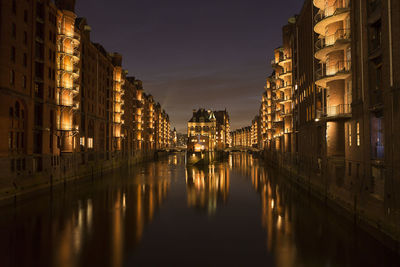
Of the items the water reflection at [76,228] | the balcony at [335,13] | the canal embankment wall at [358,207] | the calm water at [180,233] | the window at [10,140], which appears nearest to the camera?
the canal embankment wall at [358,207]

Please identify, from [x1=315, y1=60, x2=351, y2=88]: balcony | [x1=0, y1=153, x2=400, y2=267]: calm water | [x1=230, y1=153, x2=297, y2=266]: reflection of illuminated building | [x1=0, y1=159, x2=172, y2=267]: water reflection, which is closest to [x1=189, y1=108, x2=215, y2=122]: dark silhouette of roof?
[x1=230, y1=153, x2=297, y2=266]: reflection of illuminated building

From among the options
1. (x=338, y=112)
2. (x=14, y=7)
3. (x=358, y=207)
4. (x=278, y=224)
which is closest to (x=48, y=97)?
(x=14, y=7)

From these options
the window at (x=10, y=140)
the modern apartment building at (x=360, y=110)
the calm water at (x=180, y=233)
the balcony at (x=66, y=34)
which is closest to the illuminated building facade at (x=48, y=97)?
the balcony at (x=66, y=34)

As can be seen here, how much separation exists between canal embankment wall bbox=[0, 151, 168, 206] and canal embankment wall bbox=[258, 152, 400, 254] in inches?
1281

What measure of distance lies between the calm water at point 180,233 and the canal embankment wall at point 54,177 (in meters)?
1.74

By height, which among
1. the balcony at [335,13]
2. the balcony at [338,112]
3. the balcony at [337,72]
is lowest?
the balcony at [338,112]

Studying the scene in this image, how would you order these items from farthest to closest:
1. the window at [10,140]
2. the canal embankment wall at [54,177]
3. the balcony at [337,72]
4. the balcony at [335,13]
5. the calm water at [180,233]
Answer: the window at [10,140]
the canal embankment wall at [54,177]
the balcony at [337,72]
the balcony at [335,13]
the calm water at [180,233]

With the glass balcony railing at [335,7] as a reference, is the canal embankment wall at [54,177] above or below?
below

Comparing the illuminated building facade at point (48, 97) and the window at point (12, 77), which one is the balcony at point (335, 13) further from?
the window at point (12, 77)

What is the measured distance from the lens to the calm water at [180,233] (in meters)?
18.0

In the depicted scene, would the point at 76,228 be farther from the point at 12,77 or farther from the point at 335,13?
the point at 335,13

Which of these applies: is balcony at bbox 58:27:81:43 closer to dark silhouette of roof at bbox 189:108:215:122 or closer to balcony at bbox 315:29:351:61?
balcony at bbox 315:29:351:61

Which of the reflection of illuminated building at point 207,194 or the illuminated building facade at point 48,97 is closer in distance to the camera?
the illuminated building facade at point 48,97

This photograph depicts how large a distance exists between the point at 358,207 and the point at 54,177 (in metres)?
38.1
